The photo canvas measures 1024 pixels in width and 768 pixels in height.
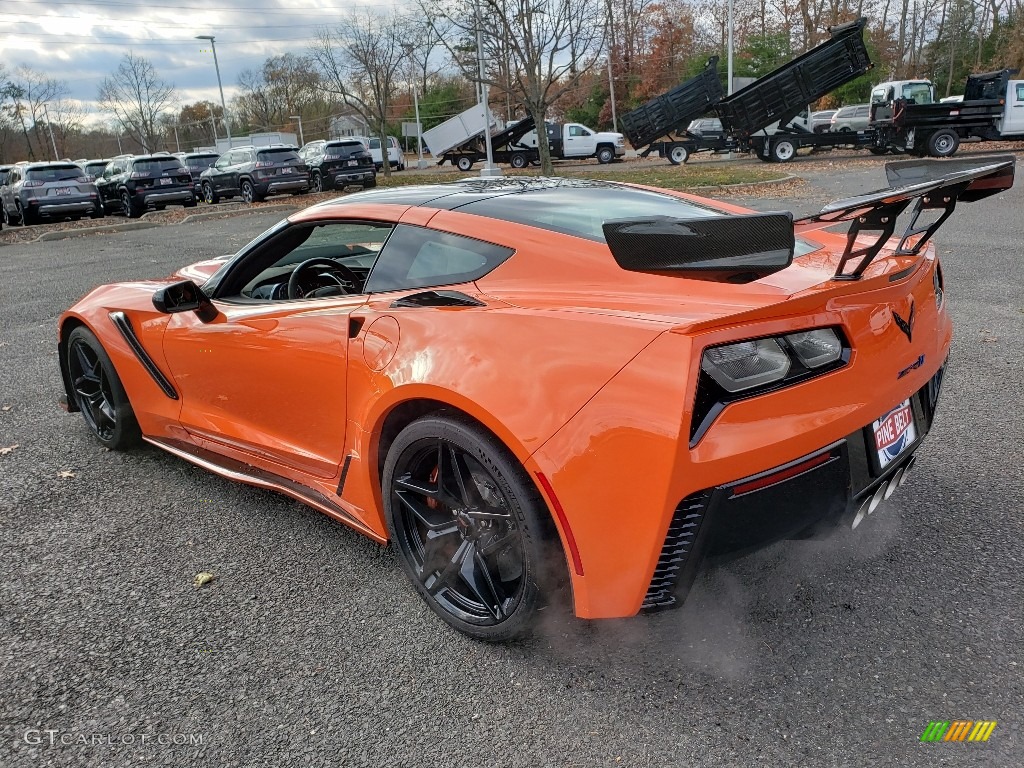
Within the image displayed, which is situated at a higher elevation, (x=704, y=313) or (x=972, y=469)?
(x=704, y=313)

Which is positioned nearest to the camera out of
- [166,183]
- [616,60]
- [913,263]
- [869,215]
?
[869,215]

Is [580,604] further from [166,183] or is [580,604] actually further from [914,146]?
[914,146]

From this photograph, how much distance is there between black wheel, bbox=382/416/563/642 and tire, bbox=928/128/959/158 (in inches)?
964

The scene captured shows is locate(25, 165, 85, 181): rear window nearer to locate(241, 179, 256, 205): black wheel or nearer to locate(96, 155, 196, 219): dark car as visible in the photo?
locate(96, 155, 196, 219): dark car

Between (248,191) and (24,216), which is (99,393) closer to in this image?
(24,216)

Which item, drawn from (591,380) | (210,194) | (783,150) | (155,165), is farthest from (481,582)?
(783,150)

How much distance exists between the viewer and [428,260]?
2.56 metres

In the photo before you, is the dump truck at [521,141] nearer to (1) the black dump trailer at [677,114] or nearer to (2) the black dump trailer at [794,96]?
(1) the black dump trailer at [677,114]

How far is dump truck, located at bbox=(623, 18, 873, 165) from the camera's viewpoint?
72.8 ft

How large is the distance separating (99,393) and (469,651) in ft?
9.41

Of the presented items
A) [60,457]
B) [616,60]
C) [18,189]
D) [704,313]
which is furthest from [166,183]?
[616,60]

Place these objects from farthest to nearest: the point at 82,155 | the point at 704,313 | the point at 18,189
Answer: the point at 82,155, the point at 18,189, the point at 704,313

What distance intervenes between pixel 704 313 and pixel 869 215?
58 cm

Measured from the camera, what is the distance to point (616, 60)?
55.7 meters
